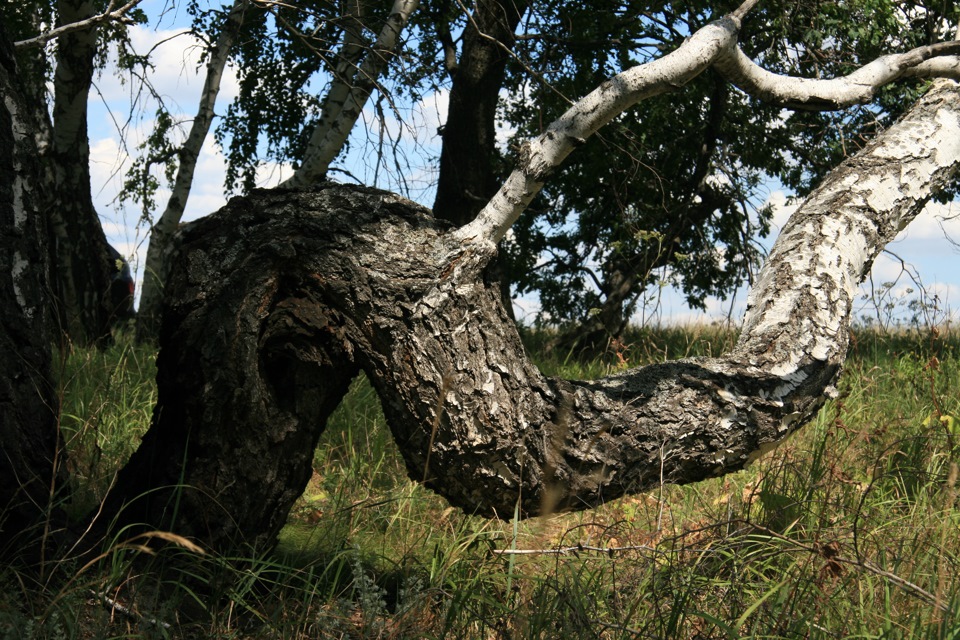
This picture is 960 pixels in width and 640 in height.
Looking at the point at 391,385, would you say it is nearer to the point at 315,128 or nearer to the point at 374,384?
the point at 374,384

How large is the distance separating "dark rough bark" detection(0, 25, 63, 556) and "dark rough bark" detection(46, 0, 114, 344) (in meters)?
3.74

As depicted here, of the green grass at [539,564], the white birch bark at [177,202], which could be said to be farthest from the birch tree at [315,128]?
the green grass at [539,564]

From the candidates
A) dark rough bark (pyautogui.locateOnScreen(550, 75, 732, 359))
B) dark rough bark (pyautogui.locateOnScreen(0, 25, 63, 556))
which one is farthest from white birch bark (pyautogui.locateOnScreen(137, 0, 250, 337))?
dark rough bark (pyautogui.locateOnScreen(0, 25, 63, 556))

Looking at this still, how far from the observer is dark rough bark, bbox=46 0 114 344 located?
6.62m

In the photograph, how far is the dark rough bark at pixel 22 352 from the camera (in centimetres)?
274

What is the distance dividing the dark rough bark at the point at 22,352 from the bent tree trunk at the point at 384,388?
28 cm

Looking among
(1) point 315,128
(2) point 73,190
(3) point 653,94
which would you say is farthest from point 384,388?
(2) point 73,190

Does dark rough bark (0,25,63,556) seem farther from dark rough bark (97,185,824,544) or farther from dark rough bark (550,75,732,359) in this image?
dark rough bark (550,75,732,359)

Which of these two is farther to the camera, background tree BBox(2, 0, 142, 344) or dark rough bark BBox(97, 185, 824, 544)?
background tree BBox(2, 0, 142, 344)

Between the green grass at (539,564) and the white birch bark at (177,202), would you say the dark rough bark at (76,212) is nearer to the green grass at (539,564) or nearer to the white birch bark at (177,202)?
the white birch bark at (177,202)

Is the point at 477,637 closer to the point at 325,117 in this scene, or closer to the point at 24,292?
the point at 24,292

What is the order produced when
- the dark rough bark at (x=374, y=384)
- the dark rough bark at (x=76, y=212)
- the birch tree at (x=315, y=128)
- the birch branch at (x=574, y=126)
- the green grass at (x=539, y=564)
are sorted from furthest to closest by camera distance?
the dark rough bark at (x=76, y=212) < the birch tree at (x=315, y=128) < the birch branch at (x=574, y=126) < the dark rough bark at (x=374, y=384) < the green grass at (x=539, y=564)

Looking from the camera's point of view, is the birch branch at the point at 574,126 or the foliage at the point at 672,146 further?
the foliage at the point at 672,146

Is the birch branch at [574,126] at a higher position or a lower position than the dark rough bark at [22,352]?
higher
